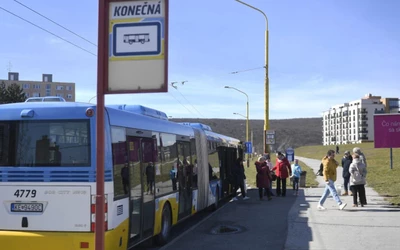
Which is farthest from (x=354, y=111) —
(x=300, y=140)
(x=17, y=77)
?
(x=17, y=77)

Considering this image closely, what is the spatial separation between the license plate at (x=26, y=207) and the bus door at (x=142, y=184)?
4.97 feet

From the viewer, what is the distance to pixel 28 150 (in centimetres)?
680

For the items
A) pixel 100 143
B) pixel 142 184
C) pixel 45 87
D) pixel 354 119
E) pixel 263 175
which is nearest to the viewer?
pixel 100 143

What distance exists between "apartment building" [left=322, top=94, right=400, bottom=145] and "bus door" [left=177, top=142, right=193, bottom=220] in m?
141

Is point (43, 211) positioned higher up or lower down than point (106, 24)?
lower down

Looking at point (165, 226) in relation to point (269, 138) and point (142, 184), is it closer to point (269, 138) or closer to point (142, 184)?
point (142, 184)

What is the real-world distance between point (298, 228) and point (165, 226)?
121 inches

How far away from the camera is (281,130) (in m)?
174

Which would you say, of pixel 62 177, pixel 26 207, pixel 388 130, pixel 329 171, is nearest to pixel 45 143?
pixel 62 177

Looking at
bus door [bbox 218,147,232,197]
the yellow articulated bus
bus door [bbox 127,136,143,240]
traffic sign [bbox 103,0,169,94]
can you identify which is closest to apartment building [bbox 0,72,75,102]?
bus door [bbox 218,147,232,197]

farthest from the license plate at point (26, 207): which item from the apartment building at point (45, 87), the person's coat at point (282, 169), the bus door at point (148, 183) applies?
the apartment building at point (45, 87)

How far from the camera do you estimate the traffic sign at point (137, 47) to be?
13.8ft

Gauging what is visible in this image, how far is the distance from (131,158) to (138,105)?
6.39 ft

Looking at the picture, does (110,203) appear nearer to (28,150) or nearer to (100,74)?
(28,150)
